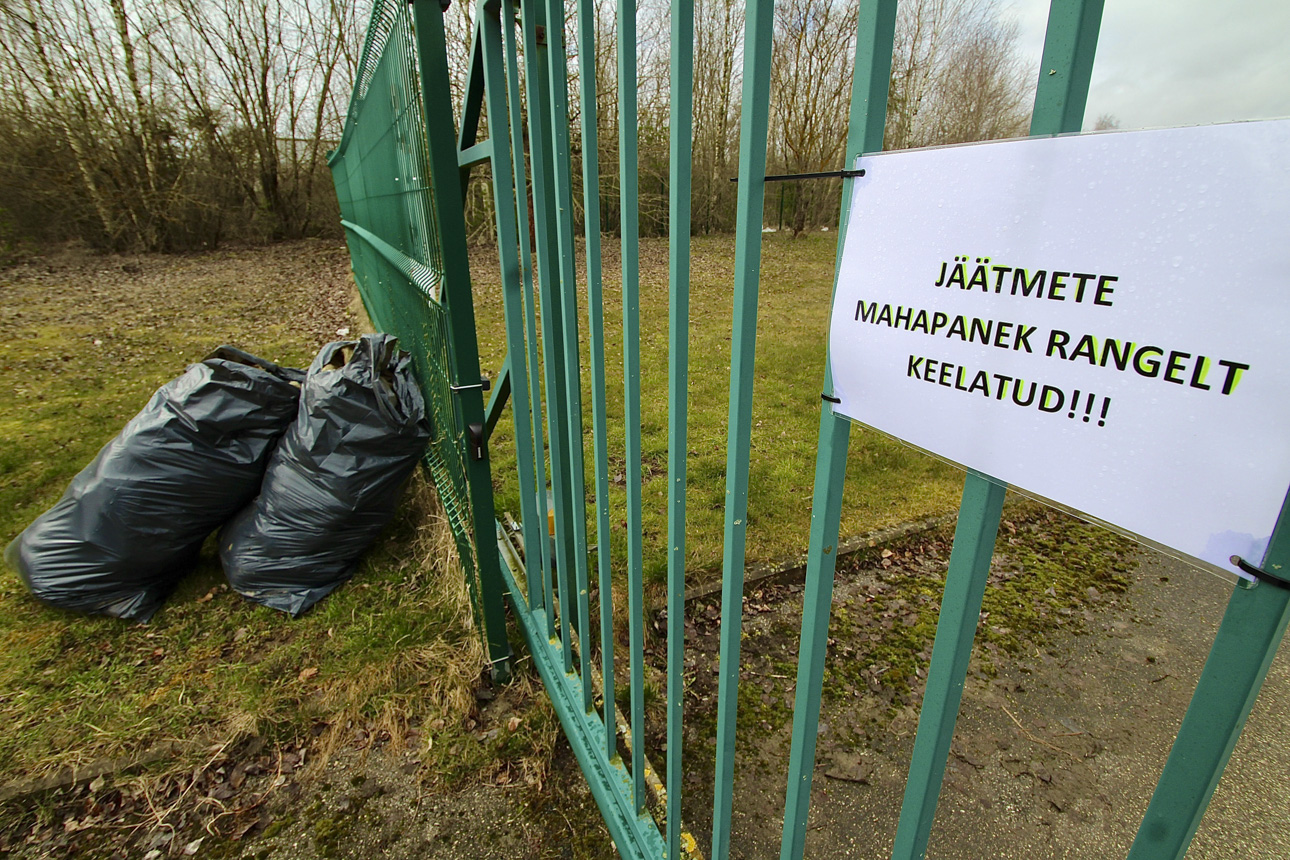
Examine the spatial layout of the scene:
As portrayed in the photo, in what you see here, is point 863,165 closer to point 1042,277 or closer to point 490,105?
point 1042,277

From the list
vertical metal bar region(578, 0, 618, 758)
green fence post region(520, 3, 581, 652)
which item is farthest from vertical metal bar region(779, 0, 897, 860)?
green fence post region(520, 3, 581, 652)

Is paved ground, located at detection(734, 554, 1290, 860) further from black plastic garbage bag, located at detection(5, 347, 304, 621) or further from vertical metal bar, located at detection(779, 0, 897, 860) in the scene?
black plastic garbage bag, located at detection(5, 347, 304, 621)

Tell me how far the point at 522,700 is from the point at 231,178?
60.7 feet

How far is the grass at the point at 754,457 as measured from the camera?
10.7 ft

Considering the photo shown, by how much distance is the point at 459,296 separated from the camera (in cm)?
193

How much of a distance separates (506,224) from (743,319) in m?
1.09

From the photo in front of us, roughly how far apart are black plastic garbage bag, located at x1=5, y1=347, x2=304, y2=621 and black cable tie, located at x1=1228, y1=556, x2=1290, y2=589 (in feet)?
10.3

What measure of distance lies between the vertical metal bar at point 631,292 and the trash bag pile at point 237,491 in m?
1.77

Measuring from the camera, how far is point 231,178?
52.4 ft

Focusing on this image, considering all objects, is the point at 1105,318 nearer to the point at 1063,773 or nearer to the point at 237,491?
the point at 1063,773

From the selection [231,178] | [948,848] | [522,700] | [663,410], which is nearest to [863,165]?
[948,848]

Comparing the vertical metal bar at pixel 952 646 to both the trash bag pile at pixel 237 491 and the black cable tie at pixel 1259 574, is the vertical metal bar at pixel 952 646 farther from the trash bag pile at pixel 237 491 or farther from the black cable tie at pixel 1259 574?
the trash bag pile at pixel 237 491

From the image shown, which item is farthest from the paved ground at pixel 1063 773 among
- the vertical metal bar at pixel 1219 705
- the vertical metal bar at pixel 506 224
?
the vertical metal bar at pixel 1219 705

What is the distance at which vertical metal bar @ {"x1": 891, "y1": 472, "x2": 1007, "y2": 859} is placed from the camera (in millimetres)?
599
